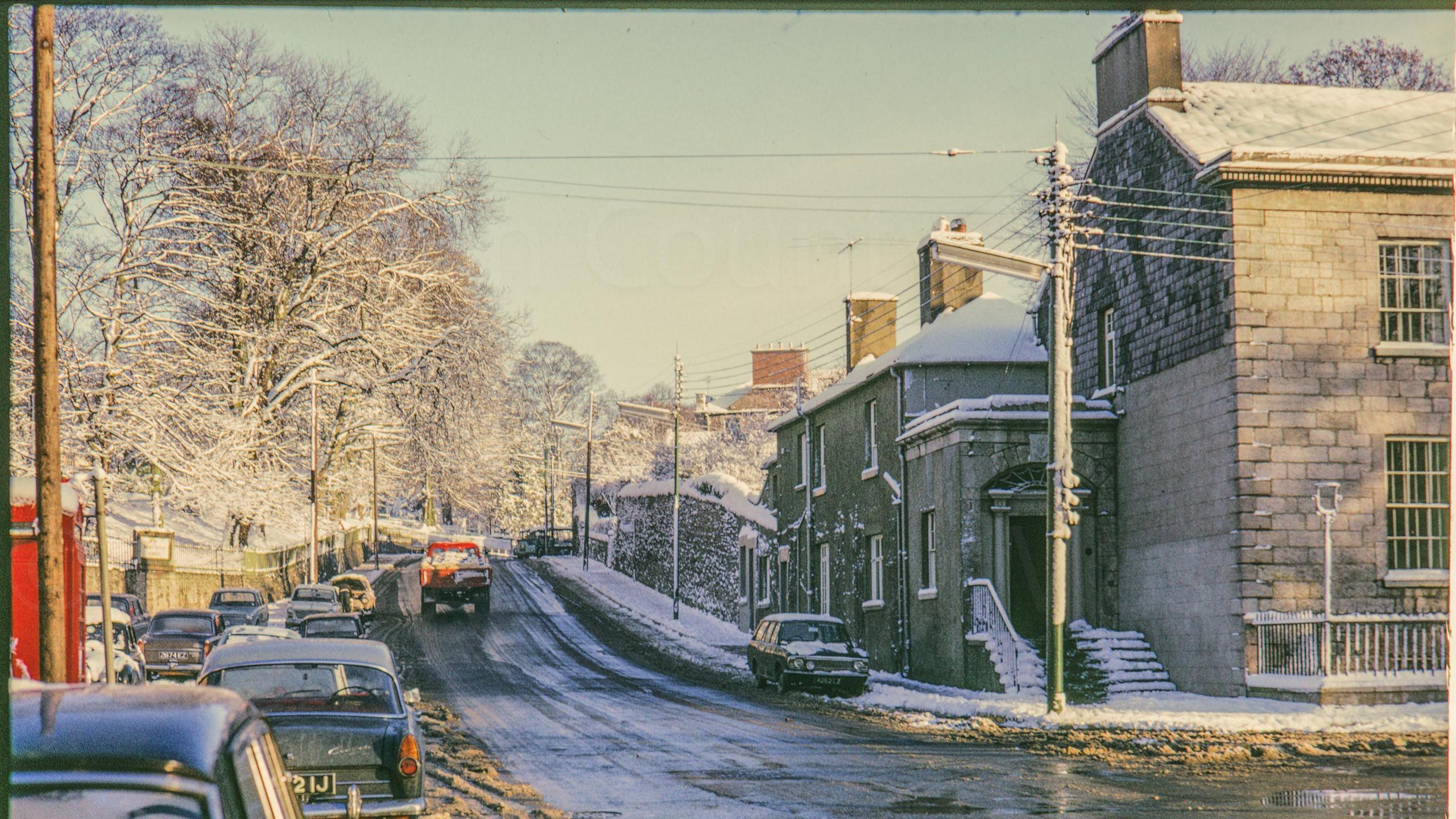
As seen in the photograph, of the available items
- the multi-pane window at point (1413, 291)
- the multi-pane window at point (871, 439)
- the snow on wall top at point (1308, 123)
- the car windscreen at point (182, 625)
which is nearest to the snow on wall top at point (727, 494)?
the multi-pane window at point (871, 439)

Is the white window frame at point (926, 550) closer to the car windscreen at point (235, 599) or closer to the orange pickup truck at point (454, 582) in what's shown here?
the car windscreen at point (235, 599)

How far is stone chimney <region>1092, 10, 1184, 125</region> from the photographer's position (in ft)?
87.7

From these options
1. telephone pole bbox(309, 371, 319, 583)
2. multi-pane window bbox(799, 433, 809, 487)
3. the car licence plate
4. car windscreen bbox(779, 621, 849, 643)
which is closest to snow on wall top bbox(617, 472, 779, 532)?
multi-pane window bbox(799, 433, 809, 487)

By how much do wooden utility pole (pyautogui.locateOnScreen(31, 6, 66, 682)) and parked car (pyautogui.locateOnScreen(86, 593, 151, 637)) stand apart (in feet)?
51.6

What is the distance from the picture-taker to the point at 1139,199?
26922 millimetres

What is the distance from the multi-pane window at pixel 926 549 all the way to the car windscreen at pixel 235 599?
17779mm

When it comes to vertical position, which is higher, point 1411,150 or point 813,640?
point 1411,150

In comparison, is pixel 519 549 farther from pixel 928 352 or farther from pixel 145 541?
pixel 928 352

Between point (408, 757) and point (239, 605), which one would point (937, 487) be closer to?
point (239, 605)

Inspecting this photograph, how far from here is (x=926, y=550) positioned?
30.7 m

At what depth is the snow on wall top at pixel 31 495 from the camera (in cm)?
1805

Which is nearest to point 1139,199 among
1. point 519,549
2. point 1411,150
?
point 1411,150

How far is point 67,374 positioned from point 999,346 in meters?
22.4

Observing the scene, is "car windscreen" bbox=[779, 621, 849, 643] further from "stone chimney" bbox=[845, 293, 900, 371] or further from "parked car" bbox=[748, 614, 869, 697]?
"stone chimney" bbox=[845, 293, 900, 371]
